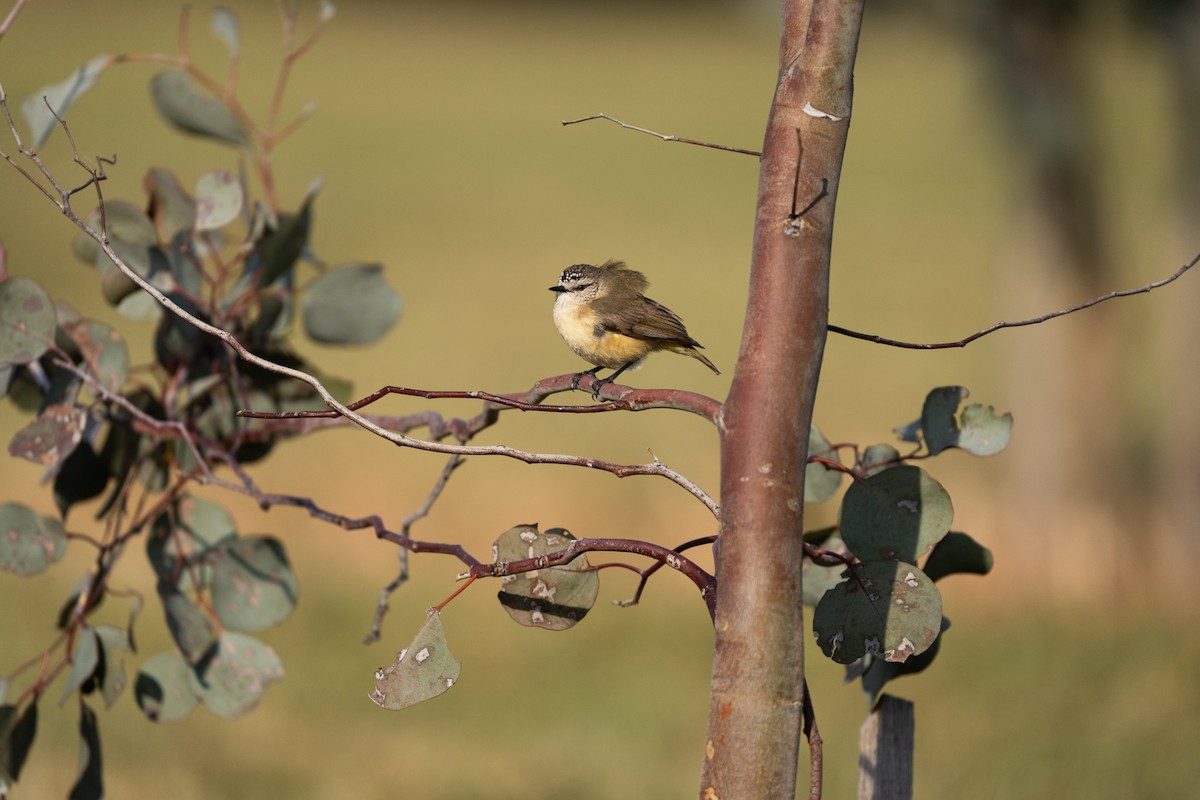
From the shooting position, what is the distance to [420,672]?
5.26ft

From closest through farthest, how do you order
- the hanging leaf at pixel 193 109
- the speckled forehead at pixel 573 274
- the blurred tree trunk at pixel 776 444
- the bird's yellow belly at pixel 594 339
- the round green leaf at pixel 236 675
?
the blurred tree trunk at pixel 776 444
the round green leaf at pixel 236 675
the hanging leaf at pixel 193 109
the bird's yellow belly at pixel 594 339
the speckled forehead at pixel 573 274

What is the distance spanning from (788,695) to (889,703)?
20.7 inches

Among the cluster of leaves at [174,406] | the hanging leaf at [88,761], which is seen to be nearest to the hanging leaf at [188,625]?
the cluster of leaves at [174,406]

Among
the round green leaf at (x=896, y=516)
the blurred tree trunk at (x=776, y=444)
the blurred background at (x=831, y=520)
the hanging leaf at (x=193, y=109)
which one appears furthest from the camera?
the blurred background at (x=831, y=520)

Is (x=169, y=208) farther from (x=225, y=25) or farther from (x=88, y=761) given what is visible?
(x=88, y=761)

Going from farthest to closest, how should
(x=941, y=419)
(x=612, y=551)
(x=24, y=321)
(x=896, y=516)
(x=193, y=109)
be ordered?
(x=193, y=109) < (x=24, y=321) < (x=941, y=419) < (x=896, y=516) < (x=612, y=551)

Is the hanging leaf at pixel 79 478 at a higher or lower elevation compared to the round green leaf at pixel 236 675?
higher

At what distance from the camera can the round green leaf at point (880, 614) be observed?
160 centimetres

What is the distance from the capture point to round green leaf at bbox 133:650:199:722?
7.92 feet

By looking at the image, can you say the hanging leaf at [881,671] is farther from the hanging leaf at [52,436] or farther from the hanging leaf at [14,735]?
the hanging leaf at [14,735]

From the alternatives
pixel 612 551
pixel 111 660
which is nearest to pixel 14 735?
pixel 111 660

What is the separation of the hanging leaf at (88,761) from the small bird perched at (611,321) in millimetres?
1459

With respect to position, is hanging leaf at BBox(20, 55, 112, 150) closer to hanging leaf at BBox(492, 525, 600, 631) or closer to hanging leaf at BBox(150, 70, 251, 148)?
hanging leaf at BBox(150, 70, 251, 148)

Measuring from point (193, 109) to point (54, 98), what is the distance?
1.03 ft
